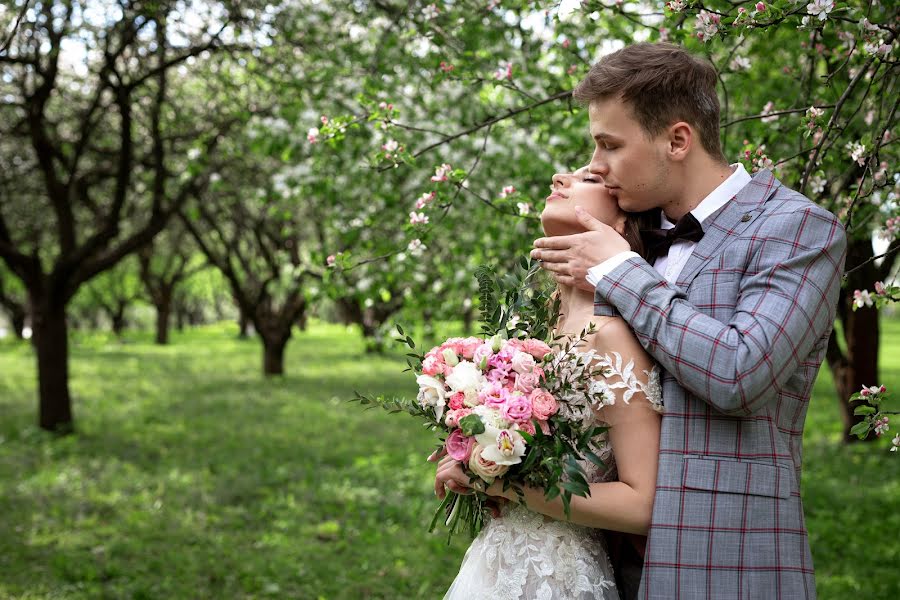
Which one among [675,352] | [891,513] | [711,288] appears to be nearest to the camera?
[675,352]

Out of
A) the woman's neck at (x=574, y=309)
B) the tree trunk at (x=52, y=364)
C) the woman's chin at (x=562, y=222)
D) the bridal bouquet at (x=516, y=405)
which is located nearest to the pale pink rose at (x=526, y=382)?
the bridal bouquet at (x=516, y=405)

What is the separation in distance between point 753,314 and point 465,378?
714 mm

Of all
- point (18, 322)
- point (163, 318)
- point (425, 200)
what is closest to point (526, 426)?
point (425, 200)

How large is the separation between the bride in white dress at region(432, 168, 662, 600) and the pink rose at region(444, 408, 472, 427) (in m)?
0.15

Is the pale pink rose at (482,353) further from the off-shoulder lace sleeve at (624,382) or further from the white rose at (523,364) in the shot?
the off-shoulder lace sleeve at (624,382)

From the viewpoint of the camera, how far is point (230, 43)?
9375mm

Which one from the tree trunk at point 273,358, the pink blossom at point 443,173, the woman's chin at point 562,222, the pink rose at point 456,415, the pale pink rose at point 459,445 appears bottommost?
the tree trunk at point 273,358

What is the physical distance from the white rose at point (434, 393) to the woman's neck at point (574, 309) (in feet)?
1.30

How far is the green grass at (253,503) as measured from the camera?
6273mm

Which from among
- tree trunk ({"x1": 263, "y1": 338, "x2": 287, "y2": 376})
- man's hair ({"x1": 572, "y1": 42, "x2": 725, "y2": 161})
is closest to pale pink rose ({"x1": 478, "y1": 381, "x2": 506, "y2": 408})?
man's hair ({"x1": 572, "y1": 42, "x2": 725, "y2": 161})

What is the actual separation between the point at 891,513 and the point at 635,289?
7079mm

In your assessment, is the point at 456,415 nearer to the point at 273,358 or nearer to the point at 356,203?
the point at 356,203

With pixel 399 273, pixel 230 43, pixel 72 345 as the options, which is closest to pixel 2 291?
pixel 72 345

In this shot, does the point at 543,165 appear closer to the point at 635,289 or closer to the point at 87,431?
the point at 635,289
